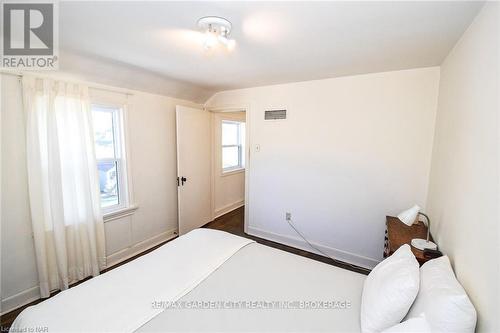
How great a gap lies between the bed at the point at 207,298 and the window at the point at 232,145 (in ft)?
9.78

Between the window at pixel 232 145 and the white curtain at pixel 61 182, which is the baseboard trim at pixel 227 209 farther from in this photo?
the white curtain at pixel 61 182

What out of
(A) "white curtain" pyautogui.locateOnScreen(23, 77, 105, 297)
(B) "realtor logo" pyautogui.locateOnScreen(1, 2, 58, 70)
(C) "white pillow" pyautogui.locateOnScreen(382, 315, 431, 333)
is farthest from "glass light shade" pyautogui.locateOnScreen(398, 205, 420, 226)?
(A) "white curtain" pyautogui.locateOnScreen(23, 77, 105, 297)

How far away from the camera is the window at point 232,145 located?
451cm

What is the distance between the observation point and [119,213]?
8.76 ft

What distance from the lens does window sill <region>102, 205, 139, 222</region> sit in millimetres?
2551

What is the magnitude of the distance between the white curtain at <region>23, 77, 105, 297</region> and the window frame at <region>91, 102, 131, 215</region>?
279mm

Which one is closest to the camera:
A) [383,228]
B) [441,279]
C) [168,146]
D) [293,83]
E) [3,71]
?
[441,279]

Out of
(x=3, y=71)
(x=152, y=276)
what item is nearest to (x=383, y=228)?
(x=152, y=276)

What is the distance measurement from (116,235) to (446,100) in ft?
11.9

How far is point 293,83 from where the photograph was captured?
2939 millimetres

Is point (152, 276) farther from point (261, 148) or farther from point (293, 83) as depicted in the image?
point (293, 83)

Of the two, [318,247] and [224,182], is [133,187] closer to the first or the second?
[224,182]

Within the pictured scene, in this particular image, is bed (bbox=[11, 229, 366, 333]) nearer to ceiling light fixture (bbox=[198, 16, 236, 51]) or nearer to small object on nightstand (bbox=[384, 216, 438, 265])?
small object on nightstand (bbox=[384, 216, 438, 265])

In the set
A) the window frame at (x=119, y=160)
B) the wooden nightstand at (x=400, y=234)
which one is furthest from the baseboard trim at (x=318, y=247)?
the window frame at (x=119, y=160)
